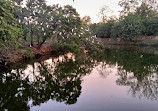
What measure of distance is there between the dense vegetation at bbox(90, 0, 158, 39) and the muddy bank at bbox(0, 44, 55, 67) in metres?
24.9

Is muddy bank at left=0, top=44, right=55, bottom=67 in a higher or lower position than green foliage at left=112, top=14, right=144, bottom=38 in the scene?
lower

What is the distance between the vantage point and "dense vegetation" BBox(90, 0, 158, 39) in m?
47.3

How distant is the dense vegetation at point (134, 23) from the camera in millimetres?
47344

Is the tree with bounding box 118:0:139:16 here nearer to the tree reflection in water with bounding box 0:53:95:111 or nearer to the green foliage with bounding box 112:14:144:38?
the green foliage with bounding box 112:14:144:38

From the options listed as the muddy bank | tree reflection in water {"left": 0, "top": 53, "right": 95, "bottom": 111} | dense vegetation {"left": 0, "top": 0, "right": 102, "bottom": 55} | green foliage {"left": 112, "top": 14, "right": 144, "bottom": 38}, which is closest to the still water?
tree reflection in water {"left": 0, "top": 53, "right": 95, "bottom": 111}

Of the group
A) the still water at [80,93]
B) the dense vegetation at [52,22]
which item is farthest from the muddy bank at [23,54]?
the still water at [80,93]

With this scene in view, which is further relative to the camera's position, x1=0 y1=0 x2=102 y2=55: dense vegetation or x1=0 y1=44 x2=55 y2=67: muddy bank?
x1=0 y1=0 x2=102 y2=55: dense vegetation

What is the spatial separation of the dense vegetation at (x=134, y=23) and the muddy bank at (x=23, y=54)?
2488 cm

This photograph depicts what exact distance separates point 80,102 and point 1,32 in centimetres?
895

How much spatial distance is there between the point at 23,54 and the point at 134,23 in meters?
33.3

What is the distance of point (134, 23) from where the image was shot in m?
47.1

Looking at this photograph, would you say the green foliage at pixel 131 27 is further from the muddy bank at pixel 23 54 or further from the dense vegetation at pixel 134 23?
the muddy bank at pixel 23 54

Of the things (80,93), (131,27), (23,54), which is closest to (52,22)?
(23,54)

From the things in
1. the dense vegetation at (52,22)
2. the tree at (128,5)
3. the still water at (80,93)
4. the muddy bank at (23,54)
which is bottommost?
the still water at (80,93)
